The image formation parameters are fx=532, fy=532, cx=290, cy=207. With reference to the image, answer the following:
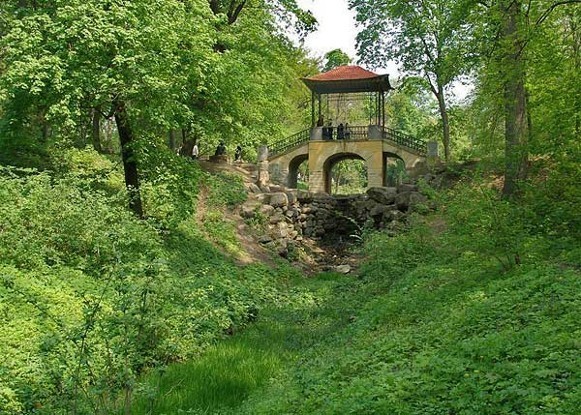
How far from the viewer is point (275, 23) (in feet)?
71.9

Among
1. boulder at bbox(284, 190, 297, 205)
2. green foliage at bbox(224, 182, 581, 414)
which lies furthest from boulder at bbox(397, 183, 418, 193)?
green foliage at bbox(224, 182, 581, 414)

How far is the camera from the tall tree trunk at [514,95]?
31.9 feet

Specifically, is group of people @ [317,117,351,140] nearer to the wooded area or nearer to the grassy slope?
the wooded area

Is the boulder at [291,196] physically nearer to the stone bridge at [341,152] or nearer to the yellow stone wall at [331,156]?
the stone bridge at [341,152]

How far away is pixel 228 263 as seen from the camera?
1485cm

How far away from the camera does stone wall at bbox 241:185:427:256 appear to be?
62.4ft

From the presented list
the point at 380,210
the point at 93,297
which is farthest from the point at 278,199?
the point at 93,297

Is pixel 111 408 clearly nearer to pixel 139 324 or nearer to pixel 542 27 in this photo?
pixel 139 324

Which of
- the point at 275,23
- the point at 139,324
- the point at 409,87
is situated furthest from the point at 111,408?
the point at 409,87

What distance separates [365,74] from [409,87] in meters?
2.28

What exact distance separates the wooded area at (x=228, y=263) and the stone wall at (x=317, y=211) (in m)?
1.89

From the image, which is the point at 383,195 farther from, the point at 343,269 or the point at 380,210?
the point at 343,269

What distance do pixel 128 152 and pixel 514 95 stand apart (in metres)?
8.90

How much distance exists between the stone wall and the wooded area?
6.19 ft
